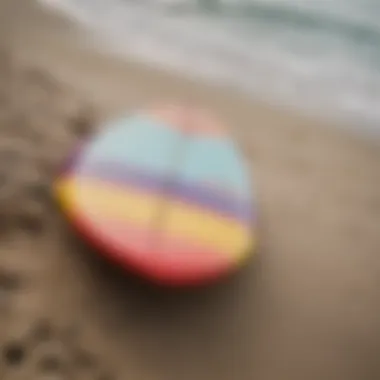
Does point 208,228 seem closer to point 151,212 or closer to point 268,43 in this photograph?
point 151,212

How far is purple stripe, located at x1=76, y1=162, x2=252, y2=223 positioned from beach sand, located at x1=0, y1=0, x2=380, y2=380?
0.08 metres

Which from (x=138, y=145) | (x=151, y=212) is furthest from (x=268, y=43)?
(x=151, y=212)

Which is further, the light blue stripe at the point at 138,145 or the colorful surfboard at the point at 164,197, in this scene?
the light blue stripe at the point at 138,145

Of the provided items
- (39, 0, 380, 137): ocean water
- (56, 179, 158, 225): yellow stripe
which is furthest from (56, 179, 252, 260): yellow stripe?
(39, 0, 380, 137): ocean water

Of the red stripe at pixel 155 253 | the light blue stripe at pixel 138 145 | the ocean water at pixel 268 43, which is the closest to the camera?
the red stripe at pixel 155 253

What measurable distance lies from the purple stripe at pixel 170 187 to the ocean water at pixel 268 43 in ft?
1.11

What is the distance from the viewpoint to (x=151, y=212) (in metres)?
1.11

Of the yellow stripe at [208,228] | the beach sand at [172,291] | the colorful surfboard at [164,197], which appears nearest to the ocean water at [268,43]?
the beach sand at [172,291]

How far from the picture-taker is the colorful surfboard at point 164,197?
1.06 m

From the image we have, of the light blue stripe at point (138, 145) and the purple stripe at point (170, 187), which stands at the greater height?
the light blue stripe at point (138, 145)

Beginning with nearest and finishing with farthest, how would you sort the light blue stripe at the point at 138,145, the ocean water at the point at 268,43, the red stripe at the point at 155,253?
the red stripe at the point at 155,253
the light blue stripe at the point at 138,145
the ocean water at the point at 268,43

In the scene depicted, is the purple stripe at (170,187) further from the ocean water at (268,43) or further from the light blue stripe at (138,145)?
the ocean water at (268,43)

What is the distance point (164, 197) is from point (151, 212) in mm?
33

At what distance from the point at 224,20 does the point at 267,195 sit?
412 mm
